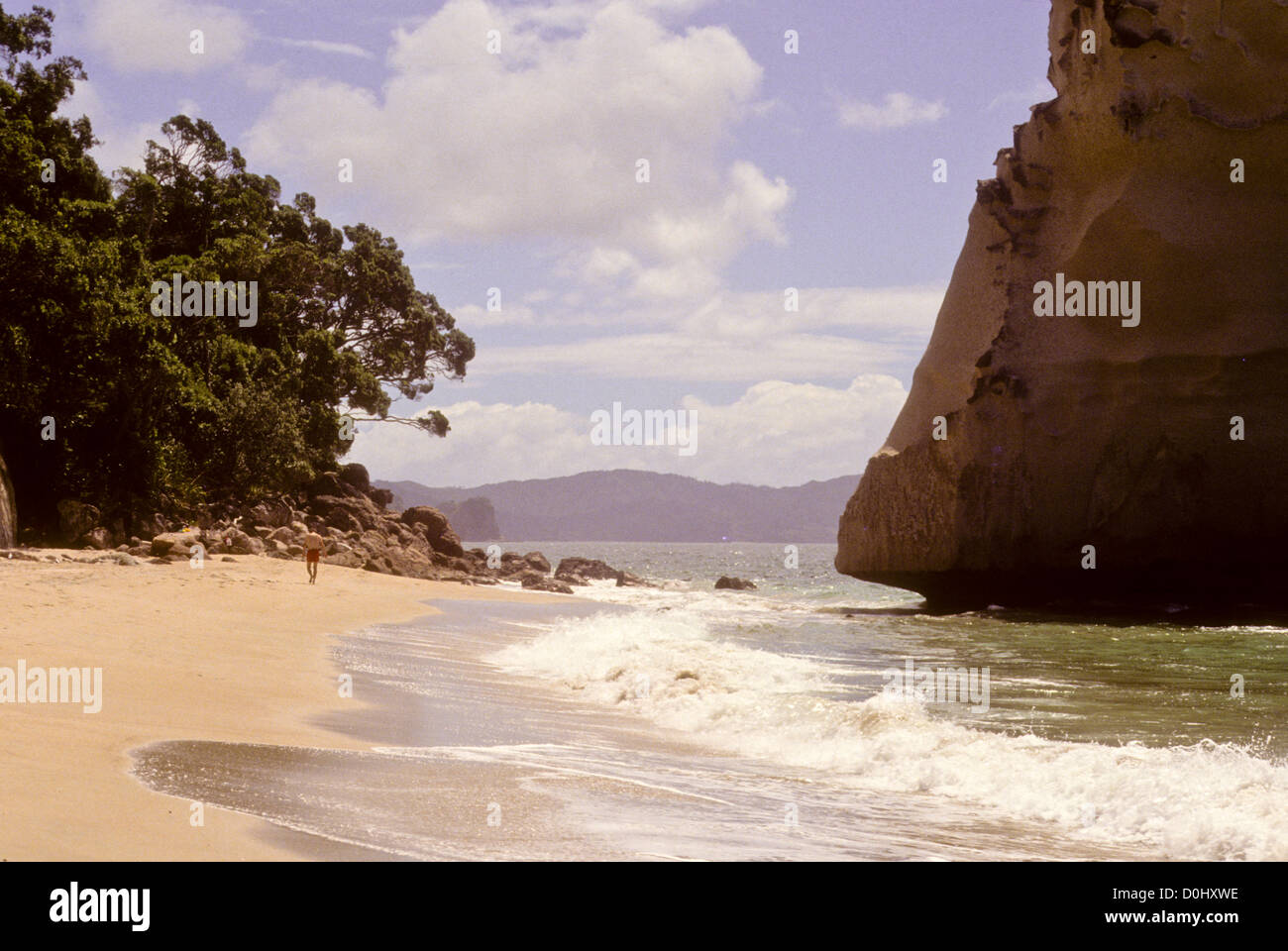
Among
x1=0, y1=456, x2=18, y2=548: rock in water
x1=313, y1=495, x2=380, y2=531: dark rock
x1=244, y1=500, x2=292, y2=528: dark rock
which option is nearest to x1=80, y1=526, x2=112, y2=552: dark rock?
x1=0, y1=456, x2=18, y2=548: rock in water

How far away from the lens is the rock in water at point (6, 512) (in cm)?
2386

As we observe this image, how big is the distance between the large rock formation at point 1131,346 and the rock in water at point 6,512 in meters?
22.3

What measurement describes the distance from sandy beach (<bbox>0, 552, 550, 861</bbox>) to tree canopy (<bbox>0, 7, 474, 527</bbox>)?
825 centimetres

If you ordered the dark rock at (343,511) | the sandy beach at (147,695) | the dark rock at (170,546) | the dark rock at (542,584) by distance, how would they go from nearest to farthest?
the sandy beach at (147,695) → the dark rock at (170,546) → the dark rock at (343,511) → the dark rock at (542,584)

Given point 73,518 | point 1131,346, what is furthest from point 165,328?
point 1131,346

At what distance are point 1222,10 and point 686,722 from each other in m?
25.3

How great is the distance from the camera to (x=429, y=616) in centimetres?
2289

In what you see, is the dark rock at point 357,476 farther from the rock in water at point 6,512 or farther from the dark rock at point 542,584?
Answer: the rock in water at point 6,512

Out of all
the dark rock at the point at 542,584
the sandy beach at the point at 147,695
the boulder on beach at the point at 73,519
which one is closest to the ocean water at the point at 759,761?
the sandy beach at the point at 147,695

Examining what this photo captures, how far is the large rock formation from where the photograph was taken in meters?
27.1

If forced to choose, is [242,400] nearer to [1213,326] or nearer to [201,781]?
[1213,326]

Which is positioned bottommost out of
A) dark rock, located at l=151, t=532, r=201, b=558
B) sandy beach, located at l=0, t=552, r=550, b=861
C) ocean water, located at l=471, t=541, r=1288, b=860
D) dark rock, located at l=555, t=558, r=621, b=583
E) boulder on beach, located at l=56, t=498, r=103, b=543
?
dark rock, located at l=555, t=558, r=621, b=583

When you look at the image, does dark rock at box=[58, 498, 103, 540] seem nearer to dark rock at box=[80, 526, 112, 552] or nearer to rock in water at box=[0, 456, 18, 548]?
dark rock at box=[80, 526, 112, 552]
